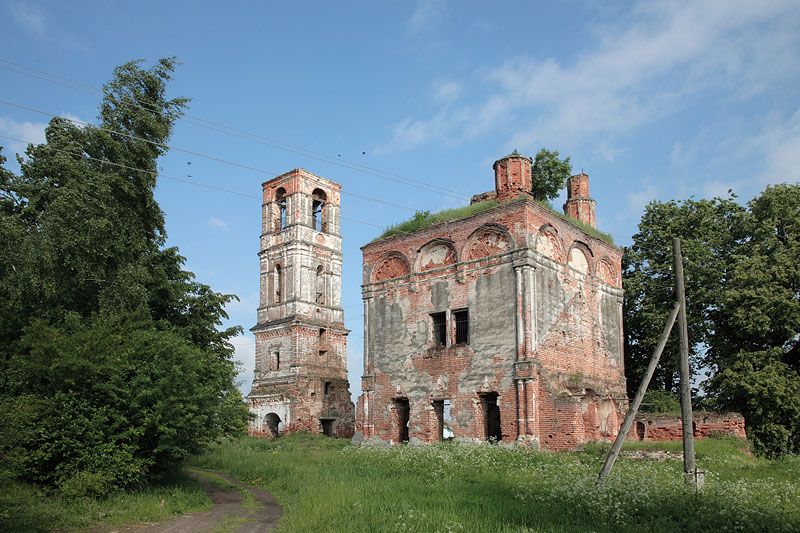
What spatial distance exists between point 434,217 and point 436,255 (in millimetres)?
1502

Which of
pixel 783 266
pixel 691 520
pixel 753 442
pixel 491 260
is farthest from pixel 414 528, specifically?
pixel 783 266

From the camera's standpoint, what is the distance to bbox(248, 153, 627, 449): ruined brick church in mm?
20562

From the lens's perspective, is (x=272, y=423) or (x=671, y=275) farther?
(x=272, y=423)

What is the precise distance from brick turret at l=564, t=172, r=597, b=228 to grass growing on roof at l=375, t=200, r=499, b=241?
4.99 m

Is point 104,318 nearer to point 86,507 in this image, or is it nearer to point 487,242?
point 86,507

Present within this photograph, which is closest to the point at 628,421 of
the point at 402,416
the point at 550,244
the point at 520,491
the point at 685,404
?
the point at 685,404

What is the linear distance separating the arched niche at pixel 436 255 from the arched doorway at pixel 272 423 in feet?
57.9

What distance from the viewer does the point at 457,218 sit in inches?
900

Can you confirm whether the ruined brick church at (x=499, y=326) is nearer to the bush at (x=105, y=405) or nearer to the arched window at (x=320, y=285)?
the bush at (x=105, y=405)

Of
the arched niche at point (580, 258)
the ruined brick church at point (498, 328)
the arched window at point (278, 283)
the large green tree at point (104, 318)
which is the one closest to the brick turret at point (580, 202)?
the ruined brick church at point (498, 328)

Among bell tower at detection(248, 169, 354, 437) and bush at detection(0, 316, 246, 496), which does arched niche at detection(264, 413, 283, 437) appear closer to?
bell tower at detection(248, 169, 354, 437)

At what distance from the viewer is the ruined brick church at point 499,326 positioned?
67.5 ft

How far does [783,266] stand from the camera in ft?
76.6

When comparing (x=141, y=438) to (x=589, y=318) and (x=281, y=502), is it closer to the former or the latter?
(x=281, y=502)
